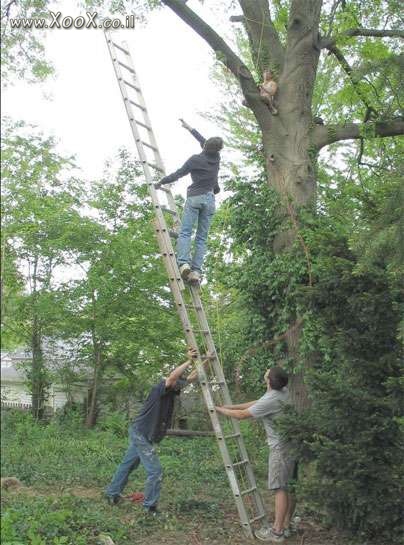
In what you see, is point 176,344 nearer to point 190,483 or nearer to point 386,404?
point 190,483

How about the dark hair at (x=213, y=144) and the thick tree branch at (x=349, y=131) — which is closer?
the dark hair at (x=213, y=144)

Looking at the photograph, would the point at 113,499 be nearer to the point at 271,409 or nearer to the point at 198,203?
the point at 271,409

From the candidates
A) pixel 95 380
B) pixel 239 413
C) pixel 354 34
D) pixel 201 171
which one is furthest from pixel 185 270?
pixel 95 380

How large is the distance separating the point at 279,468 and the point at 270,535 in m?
0.66

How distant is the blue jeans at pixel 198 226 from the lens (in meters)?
7.46

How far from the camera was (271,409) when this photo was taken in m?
6.91

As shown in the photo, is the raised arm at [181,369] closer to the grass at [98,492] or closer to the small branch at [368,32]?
the grass at [98,492]

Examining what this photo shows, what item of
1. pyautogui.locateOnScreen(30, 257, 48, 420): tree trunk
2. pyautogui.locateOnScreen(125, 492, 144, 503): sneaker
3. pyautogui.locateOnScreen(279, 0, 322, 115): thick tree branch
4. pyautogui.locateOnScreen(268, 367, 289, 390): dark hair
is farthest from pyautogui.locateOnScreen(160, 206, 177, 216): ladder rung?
pyautogui.locateOnScreen(30, 257, 48, 420): tree trunk

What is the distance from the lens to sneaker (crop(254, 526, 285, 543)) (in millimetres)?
6648

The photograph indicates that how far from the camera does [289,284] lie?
825 cm

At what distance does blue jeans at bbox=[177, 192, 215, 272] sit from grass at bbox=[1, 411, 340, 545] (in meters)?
2.72

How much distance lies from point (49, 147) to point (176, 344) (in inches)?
218

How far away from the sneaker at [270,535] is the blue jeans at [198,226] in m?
2.89

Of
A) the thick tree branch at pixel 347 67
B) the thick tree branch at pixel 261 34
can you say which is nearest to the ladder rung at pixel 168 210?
the thick tree branch at pixel 261 34
